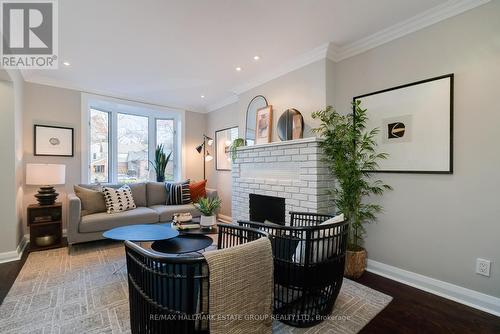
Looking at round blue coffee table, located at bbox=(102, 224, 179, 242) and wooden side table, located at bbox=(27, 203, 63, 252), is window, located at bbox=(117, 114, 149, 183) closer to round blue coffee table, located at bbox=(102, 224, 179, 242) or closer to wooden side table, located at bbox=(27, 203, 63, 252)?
wooden side table, located at bbox=(27, 203, 63, 252)

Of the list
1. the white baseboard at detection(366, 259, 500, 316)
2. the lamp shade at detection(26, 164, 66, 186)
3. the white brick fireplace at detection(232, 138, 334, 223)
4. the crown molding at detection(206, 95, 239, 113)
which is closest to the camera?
the white baseboard at detection(366, 259, 500, 316)

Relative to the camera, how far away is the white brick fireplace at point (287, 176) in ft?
8.96

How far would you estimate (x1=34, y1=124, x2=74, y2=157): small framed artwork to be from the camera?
3.60 m

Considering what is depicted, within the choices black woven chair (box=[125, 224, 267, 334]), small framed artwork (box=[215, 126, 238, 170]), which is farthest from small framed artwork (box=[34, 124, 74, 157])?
black woven chair (box=[125, 224, 267, 334])

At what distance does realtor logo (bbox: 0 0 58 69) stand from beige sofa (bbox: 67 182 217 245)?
1780 millimetres

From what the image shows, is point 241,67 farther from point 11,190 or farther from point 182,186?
point 11,190

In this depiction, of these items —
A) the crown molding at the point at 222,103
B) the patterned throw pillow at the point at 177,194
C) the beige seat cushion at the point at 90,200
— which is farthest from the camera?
the crown molding at the point at 222,103

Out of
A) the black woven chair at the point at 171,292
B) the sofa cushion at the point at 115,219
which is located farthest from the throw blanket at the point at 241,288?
the sofa cushion at the point at 115,219

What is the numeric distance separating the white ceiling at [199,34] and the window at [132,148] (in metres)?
1.19

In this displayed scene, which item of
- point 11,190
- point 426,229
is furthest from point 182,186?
point 426,229

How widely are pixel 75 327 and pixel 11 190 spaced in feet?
7.22

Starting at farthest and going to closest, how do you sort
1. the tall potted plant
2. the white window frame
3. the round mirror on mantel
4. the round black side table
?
the white window frame
the round mirror on mantel
the tall potted plant
the round black side table

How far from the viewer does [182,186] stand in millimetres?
4371

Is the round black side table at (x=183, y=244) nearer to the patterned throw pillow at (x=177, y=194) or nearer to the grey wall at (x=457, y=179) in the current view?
the patterned throw pillow at (x=177, y=194)
